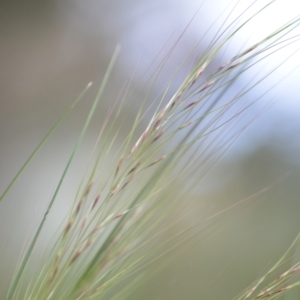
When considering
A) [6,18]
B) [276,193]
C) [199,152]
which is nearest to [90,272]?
[199,152]

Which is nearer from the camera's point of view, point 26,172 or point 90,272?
point 90,272

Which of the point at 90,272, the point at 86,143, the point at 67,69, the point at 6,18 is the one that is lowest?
the point at 90,272

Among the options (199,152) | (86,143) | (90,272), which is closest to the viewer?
(90,272)

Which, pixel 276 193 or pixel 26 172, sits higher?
pixel 26 172

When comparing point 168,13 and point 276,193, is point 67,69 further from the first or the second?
point 276,193

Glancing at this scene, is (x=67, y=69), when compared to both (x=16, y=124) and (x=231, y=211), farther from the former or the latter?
(x=231, y=211)

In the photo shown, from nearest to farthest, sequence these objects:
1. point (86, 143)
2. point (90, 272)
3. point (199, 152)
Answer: point (90, 272) → point (199, 152) → point (86, 143)

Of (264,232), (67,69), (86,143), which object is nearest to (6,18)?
(67,69)
